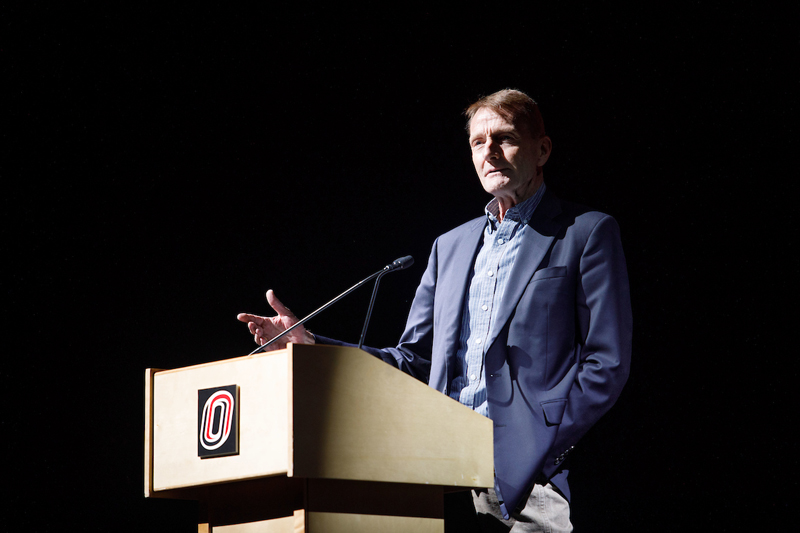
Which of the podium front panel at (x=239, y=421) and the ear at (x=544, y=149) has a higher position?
the ear at (x=544, y=149)

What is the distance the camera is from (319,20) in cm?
307

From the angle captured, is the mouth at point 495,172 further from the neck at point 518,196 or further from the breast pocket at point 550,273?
the breast pocket at point 550,273

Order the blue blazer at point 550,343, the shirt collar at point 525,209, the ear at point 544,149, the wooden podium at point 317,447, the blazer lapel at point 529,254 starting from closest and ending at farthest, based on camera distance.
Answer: the wooden podium at point 317,447 < the blue blazer at point 550,343 < the blazer lapel at point 529,254 < the shirt collar at point 525,209 < the ear at point 544,149

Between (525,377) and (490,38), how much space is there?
5.56ft

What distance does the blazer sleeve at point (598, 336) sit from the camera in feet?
5.75

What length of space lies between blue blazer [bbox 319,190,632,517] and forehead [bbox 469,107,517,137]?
0.86 feet

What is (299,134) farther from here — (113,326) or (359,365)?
(359,365)

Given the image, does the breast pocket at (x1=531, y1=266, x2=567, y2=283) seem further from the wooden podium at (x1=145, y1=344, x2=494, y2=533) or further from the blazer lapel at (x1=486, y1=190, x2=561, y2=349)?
the wooden podium at (x1=145, y1=344, x2=494, y2=533)

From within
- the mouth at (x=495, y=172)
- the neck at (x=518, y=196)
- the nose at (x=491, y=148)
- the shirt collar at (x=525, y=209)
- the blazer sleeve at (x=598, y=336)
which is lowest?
the blazer sleeve at (x=598, y=336)

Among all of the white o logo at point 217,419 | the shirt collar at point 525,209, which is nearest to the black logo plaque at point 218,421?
the white o logo at point 217,419

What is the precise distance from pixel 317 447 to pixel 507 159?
1204 millimetres

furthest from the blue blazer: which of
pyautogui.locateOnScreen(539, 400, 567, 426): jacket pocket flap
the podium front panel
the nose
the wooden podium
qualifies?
the podium front panel

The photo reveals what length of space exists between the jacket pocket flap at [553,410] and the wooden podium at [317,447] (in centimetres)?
37

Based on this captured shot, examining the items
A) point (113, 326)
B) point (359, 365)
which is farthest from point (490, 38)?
point (359, 365)
